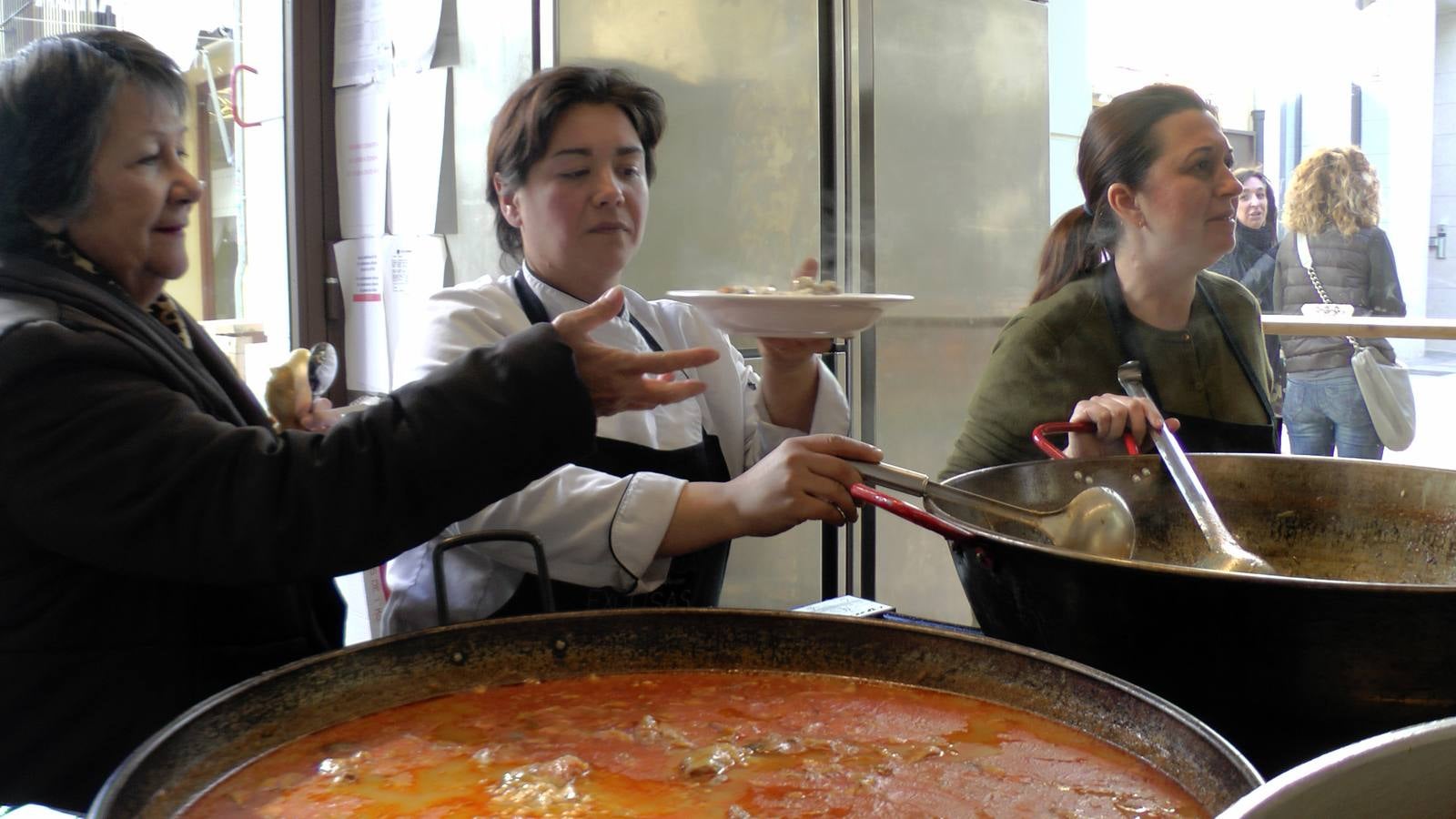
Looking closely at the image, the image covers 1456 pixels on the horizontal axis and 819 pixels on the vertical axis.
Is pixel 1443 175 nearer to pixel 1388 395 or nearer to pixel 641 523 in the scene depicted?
pixel 1388 395

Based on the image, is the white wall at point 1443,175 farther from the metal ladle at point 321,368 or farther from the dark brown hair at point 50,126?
the dark brown hair at point 50,126

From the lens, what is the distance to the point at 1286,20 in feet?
15.4

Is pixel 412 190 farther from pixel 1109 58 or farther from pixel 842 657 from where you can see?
pixel 1109 58

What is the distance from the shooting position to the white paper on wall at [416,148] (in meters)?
2.83

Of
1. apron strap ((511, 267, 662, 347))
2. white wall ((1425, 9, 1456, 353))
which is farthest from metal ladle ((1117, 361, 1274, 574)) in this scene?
white wall ((1425, 9, 1456, 353))

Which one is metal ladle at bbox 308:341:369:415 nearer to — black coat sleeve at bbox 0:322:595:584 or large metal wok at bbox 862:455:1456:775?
black coat sleeve at bbox 0:322:595:584

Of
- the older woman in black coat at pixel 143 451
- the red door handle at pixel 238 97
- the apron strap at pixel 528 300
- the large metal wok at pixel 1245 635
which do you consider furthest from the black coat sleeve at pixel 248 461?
the red door handle at pixel 238 97

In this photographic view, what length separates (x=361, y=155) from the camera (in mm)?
3029

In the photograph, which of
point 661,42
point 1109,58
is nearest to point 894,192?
point 661,42

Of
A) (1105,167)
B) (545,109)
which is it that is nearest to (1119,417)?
(1105,167)

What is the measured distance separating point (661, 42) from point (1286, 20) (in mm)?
3234

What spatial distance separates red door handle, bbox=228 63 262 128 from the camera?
9.99 feet

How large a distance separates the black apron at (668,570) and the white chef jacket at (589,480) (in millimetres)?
15

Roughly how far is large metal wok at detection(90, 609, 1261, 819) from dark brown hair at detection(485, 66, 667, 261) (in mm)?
950
